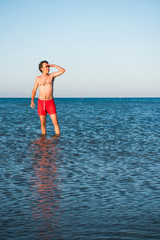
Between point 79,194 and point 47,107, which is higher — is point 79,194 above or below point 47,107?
below

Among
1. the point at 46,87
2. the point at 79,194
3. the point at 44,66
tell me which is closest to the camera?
the point at 79,194

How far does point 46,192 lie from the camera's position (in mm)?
4363

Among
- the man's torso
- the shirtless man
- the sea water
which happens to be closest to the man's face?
the shirtless man

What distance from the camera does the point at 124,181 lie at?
16.3ft

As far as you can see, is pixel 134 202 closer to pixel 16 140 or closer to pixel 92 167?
pixel 92 167

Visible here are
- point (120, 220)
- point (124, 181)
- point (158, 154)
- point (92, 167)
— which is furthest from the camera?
point (158, 154)

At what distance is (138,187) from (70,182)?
868 millimetres

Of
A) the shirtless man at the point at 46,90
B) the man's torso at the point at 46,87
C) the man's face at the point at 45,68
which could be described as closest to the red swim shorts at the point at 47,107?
the shirtless man at the point at 46,90

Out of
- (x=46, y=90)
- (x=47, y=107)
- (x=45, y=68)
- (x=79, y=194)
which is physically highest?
(x=45, y=68)

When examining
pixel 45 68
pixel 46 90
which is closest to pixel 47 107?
pixel 46 90

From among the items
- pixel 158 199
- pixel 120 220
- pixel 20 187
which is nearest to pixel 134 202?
pixel 158 199

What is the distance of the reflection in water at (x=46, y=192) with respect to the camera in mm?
3221

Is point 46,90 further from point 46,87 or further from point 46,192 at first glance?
point 46,192

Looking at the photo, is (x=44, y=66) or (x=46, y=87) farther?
(x=46, y=87)
